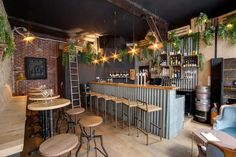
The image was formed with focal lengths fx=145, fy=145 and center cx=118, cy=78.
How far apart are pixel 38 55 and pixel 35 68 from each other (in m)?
0.58

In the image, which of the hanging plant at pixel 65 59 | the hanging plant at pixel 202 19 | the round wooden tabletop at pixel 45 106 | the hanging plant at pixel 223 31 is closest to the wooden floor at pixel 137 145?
the round wooden tabletop at pixel 45 106

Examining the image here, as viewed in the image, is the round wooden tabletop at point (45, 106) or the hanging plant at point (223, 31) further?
the hanging plant at point (223, 31)

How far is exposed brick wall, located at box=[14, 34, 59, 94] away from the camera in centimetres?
576

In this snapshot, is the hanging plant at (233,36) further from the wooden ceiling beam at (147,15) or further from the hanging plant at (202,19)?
the wooden ceiling beam at (147,15)

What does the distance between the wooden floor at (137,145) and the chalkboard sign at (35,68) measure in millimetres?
3012

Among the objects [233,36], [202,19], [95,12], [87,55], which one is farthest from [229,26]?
[87,55]

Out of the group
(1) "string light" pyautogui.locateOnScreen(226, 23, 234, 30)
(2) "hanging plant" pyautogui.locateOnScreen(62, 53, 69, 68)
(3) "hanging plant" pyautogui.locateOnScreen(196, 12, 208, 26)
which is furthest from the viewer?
(2) "hanging plant" pyautogui.locateOnScreen(62, 53, 69, 68)

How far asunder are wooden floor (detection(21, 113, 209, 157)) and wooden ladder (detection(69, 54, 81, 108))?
2.57 meters

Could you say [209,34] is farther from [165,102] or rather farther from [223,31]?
[165,102]

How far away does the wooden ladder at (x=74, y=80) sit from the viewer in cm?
614

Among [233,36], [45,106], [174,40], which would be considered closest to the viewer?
[45,106]

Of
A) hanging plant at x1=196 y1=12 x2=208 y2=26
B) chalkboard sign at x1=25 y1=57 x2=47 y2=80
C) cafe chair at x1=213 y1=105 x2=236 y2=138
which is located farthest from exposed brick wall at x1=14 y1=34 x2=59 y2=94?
cafe chair at x1=213 y1=105 x2=236 y2=138

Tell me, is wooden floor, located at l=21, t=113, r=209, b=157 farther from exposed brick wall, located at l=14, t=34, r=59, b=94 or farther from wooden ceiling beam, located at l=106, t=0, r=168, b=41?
wooden ceiling beam, located at l=106, t=0, r=168, b=41

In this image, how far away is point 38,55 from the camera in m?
6.23
